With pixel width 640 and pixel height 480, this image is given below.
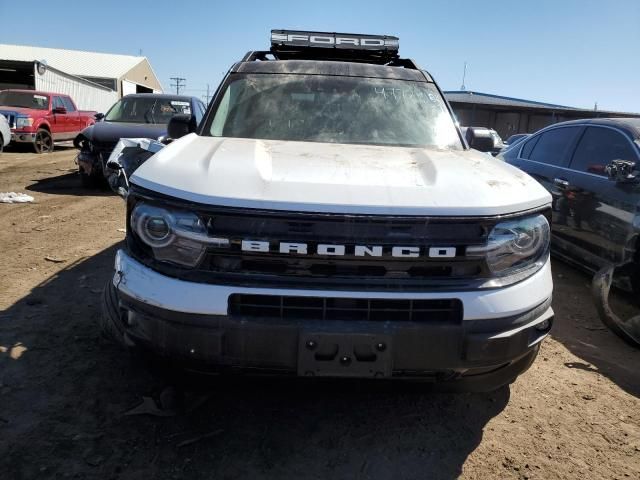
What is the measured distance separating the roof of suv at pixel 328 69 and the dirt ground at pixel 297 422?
6.95 ft

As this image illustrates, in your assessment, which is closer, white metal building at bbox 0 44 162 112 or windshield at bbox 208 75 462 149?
windshield at bbox 208 75 462 149

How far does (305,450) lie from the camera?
237cm

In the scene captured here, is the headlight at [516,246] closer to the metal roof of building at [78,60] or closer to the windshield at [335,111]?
the windshield at [335,111]

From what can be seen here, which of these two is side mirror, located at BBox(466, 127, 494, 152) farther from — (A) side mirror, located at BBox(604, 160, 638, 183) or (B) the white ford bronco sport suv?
(B) the white ford bronco sport suv

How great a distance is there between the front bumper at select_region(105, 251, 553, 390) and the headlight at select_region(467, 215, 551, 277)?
0.39 feet

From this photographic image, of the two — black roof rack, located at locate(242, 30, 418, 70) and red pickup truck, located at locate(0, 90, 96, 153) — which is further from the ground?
black roof rack, located at locate(242, 30, 418, 70)

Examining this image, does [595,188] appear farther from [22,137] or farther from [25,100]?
[25,100]

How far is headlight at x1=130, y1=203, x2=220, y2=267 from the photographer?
2.09 meters

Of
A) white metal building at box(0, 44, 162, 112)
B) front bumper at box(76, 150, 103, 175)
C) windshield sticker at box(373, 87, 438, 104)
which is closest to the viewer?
windshield sticker at box(373, 87, 438, 104)

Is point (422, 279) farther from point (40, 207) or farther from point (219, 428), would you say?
point (40, 207)

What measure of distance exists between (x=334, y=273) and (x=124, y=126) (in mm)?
7862

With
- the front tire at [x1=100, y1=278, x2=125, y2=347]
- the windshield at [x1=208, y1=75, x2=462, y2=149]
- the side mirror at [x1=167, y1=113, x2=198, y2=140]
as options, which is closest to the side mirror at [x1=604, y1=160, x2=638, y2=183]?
the windshield at [x1=208, y1=75, x2=462, y2=149]

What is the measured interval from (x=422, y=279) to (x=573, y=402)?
147cm

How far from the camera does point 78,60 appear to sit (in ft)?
156
